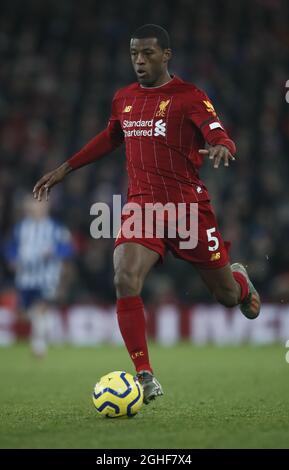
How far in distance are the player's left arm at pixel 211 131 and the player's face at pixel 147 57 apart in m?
0.32

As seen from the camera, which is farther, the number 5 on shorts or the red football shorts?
the number 5 on shorts

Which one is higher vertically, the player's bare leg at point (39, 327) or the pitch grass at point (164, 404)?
the player's bare leg at point (39, 327)

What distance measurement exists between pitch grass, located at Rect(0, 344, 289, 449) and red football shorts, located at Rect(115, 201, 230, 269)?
38.9 inches

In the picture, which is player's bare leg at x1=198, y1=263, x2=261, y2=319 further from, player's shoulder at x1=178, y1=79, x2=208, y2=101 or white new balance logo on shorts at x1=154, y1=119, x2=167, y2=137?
player's shoulder at x1=178, y1=79, x2=208, y2=101

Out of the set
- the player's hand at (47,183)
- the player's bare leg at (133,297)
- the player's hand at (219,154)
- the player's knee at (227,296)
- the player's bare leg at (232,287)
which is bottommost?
the player's bare leg at (133,297)

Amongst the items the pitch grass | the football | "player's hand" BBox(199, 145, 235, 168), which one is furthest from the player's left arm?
the pitch grass

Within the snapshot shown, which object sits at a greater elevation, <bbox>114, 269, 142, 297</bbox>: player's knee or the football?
<bbox>114, 269, 142, 297</bbox>: player's knee

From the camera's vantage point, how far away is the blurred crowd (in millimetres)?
14797

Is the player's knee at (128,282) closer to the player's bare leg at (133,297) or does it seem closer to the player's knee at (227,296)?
the player's bare leg at (133,297)

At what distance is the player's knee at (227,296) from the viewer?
6707mm

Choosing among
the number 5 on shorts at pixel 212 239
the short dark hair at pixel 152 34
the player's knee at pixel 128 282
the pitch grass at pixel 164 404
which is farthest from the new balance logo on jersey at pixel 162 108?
the pitch grass at pixel 164 404

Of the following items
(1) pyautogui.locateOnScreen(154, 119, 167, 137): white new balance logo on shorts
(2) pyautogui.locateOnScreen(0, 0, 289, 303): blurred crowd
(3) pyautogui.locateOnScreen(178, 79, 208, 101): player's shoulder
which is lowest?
(1) pyautogui.locateOnScreen(154, 119, 167, 137): white new balance logo on shorts

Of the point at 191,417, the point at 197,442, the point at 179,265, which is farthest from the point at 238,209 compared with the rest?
the point at 197,442

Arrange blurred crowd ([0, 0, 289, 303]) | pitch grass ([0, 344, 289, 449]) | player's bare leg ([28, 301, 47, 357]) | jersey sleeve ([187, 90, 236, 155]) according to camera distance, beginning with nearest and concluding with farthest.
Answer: pitch grass ([0, 344, 289, 449]), jersey sleeve ([187, 90, 236, 155]), player's bare leg ([28, 301, 47, 357]), blurred crowd ([0, 0, 289, 303])
